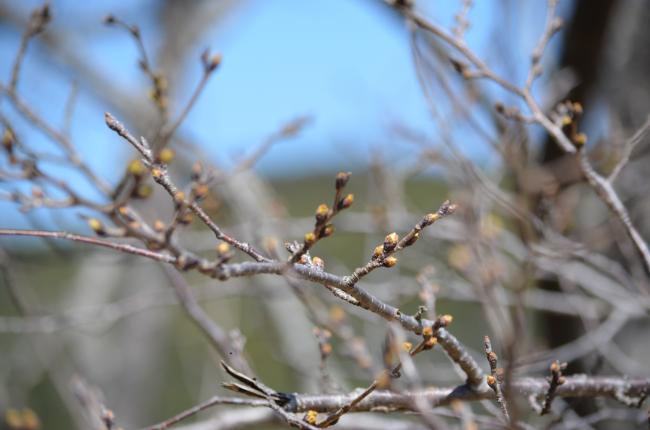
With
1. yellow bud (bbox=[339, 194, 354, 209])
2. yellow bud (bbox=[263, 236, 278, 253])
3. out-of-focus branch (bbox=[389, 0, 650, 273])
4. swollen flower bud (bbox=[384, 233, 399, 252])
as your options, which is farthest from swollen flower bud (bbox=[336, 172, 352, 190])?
out-of-focus branch (bbox=[389, 0, 650, 273])

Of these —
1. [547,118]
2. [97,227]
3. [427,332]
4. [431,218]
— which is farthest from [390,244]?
[547,118]

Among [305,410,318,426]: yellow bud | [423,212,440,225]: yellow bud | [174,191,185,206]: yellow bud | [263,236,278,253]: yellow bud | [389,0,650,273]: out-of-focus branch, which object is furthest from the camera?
[389,0,650,273]: out-of-focus branch

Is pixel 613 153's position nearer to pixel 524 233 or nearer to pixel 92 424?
pixel 524 233

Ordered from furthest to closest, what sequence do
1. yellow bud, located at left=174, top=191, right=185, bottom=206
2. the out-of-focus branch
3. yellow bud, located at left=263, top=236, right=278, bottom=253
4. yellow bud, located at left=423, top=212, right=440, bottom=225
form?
1. the out-of-focus branch
2. yellow bud, located at left=263, top=236, right=278, bottom=253
3. yellow bud, located at left=423, top=212, right=440, bottom=225
4. yellow bud, located at left=174, top=191, right=185, bottom=206

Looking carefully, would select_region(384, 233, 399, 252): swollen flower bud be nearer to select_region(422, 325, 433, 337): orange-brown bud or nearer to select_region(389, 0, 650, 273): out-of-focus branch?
select_region(422, 325, 433, 337): orange-brown bud

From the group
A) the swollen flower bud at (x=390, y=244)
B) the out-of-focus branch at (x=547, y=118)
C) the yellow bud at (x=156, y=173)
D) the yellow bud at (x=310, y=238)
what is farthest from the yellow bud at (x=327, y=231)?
the out-of-focus branch at (x=547, y=118)

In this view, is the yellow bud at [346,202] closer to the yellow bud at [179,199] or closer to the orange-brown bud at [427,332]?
the yellow bud at [179,199]

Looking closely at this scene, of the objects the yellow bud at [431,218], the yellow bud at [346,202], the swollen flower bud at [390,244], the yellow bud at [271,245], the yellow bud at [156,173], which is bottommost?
the yellow bud at [271,245]

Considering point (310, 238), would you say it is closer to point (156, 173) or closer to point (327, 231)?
point (327, 231)

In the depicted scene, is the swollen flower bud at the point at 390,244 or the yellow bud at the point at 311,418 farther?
the yellow bud at the point at 311,418

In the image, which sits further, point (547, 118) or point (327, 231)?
point (547, 118)

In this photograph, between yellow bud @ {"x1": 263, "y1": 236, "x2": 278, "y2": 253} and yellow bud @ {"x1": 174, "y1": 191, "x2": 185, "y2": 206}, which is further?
yellow bud @ {"x1": 263, "y1": 236, "x2": 278, "y2": 253}
